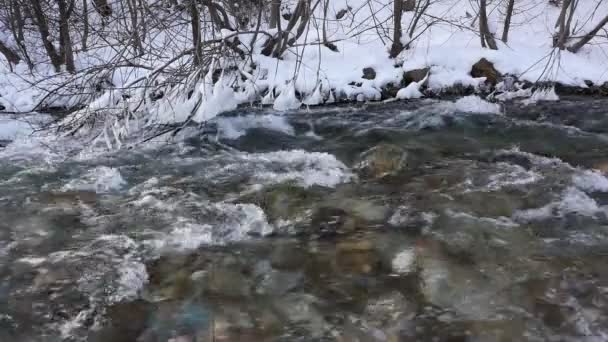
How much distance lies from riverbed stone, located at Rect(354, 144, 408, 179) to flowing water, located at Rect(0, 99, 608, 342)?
2 centimetres

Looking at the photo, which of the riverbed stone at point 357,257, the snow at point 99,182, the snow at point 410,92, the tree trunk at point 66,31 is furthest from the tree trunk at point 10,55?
the riverbed stone at point 357,257

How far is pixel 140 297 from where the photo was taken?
11.1ft

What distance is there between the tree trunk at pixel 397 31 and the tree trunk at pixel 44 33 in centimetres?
558

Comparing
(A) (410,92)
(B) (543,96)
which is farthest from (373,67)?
(B) (543,96)

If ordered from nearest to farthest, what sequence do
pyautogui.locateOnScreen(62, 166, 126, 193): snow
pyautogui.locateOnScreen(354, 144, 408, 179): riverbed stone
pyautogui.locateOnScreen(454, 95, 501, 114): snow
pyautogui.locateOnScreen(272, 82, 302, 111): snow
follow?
pyautogui.locateOnScreen(62, 166, 126, 193): snow
pyautogui.locateOnScreen(354, 144, 408, 179): riverbed stone
pyautogui.locateOnScreen(454, 95, 501, 114): snow
pyautogui.locateOnScreen(272, 82, 302, 111): snow

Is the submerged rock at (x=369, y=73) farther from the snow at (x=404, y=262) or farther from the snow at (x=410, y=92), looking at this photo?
the snow at (x=404, y=262)

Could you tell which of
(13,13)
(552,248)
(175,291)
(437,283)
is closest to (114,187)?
(175,291)

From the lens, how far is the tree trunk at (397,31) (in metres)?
8.11

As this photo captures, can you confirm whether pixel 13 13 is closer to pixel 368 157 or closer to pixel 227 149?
pixel 227 149

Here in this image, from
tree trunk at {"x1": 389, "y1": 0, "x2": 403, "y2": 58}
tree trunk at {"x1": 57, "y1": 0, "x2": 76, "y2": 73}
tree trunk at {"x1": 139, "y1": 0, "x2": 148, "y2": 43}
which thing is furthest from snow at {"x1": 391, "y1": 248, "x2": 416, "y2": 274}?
tree trunk at {"x1": 57, "y1": 0, "x2": 76, "y2": 73}

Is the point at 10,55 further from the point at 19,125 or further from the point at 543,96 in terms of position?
the point at 543,96

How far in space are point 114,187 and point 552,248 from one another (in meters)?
3.89

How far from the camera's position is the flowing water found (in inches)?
125

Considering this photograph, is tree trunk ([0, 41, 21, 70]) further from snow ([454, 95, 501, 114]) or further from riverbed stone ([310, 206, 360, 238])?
snow ([454, 95, 501, 114])
